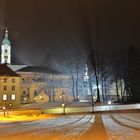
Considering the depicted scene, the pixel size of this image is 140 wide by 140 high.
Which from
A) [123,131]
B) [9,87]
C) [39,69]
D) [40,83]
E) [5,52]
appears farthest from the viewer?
[5,52]

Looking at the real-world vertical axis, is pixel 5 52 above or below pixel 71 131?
above

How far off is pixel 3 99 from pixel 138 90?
111 feet

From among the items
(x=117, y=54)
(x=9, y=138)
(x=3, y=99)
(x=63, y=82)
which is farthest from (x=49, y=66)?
(x=9, y=138)

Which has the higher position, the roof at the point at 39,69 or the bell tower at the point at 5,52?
the bell tower at the point at 5,52

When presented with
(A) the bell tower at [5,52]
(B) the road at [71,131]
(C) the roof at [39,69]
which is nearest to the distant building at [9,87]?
(C) the roof at [39,69]

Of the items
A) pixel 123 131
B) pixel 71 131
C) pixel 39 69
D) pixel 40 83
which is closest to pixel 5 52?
pixel 39 69

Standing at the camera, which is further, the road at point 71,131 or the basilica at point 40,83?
the basilica at point 40,83

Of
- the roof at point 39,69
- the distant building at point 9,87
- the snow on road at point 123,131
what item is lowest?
the snow on road at point 123,131

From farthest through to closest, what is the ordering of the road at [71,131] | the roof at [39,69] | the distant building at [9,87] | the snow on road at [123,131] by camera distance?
the roof at [39,69], the distant building at [9,87], the road at [71,131], the snow on road at [123,131]

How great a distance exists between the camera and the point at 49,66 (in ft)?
351

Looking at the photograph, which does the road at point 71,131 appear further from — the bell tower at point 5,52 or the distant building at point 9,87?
the bell tower at point 5,52

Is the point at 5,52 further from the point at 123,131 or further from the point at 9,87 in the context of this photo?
the point at 123,131

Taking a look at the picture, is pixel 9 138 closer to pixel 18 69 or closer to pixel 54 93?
pixel 54 93

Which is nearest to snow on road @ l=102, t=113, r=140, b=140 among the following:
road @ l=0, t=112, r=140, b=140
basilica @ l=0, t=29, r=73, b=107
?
road @ l=0, t=112, r=140, b=140
